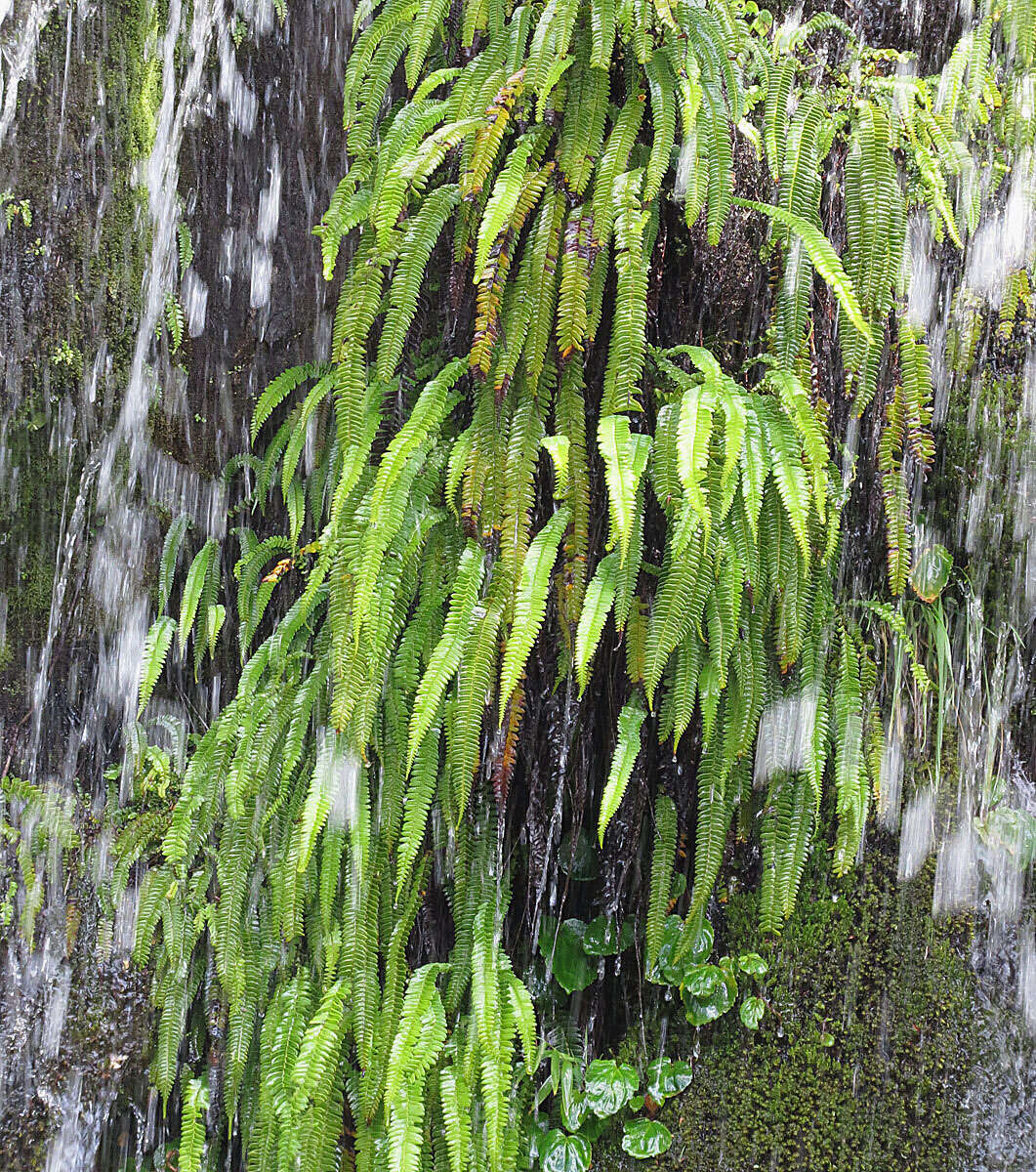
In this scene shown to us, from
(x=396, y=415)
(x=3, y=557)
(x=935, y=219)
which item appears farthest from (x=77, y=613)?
(x=935, y=219)

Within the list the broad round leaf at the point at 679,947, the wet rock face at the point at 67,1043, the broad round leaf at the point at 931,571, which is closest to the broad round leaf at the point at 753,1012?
the broad round leaf at the point at 679,947

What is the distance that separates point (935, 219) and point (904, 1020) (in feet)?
6.30

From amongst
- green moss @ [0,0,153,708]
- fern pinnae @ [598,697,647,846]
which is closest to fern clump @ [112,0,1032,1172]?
fern pinnae @ [598,697,647,846]

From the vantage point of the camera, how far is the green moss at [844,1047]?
7.61 ft

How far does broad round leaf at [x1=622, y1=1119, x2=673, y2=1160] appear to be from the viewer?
238cm

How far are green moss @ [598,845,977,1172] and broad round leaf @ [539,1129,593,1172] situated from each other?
0.09 metres

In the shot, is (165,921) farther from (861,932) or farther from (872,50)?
(872,50)

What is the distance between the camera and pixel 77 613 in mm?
2842

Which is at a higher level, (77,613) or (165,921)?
(77,613)

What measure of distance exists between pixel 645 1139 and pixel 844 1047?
1.72 feet

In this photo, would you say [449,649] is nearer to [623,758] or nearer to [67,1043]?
[623,758]

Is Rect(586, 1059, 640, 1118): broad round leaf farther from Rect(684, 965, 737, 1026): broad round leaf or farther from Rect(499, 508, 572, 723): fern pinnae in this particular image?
Rect(499, 508, 572, 723): fern pinnae

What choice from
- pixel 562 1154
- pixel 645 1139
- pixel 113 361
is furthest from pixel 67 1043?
pixel 113 361

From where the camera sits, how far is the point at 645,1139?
94.2 inches
